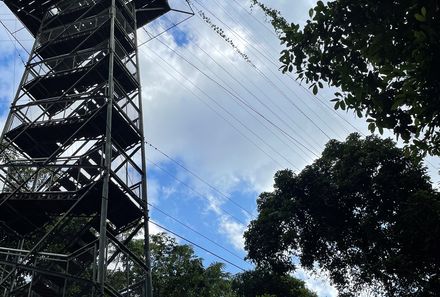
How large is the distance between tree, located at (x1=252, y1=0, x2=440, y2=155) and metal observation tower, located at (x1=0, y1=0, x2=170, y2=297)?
6647mm

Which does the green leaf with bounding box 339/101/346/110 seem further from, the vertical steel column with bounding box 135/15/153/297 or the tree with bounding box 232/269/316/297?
the tree with bounding box 232/269/316/297

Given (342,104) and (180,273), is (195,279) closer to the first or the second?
(180,273)

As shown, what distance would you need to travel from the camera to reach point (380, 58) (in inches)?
264

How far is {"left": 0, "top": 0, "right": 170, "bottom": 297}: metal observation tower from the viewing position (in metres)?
11.8

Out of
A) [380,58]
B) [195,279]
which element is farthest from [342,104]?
[195,279]

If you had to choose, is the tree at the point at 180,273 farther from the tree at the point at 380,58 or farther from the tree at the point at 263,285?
the tree at the point at 380,58

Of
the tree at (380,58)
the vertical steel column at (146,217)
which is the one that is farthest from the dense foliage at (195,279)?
the tree at (380,58)

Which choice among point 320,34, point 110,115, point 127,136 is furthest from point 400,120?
point 127,136

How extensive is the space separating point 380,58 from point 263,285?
24.3m

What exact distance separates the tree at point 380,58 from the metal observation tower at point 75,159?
665 cm

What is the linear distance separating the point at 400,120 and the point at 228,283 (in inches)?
1009

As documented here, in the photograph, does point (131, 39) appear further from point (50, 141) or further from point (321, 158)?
point (321, 158)

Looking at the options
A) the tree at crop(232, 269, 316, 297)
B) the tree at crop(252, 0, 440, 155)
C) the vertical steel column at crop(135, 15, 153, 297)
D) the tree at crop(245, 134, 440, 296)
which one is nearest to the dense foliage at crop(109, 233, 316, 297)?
the tree at crop(232, 269, 316, 297)

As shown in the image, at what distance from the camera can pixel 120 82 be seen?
17.8 metres
